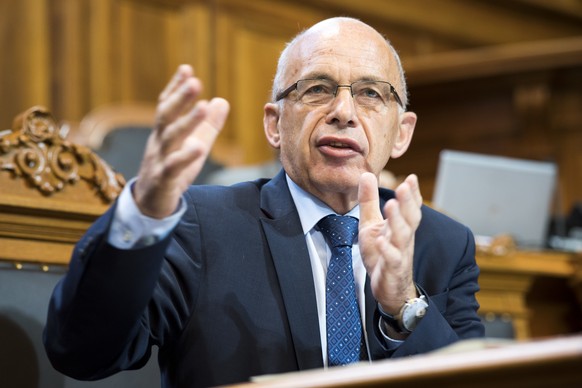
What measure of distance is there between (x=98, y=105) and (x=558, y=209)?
2.42 m

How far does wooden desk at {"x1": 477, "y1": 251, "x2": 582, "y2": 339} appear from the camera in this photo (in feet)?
9.91

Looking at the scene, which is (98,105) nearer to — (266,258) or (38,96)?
(38,96)

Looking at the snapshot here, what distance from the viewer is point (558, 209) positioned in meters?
5.16

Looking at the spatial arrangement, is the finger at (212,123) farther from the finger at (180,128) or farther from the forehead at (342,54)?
the forehead at (342,54)

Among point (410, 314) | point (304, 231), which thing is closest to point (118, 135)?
point (304, 231)

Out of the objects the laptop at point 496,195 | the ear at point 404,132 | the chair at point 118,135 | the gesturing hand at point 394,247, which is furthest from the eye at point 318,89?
the chair at point 118,135

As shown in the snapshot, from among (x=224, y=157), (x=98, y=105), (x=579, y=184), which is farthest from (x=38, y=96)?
(x=579, y=184)

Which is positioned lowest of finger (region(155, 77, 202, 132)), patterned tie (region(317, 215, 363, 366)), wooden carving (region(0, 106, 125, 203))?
patterned tie (region(317, 215, 363, 366))

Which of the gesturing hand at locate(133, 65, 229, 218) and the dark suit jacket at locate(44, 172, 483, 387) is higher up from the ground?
the gesturing hand at locate(133, 65, 229, 218)

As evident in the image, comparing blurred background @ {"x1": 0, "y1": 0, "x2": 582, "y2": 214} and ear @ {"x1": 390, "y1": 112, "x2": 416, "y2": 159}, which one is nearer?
ear @ {"x1": 390, "y1": 112, "x2": 416, "y2": 159}

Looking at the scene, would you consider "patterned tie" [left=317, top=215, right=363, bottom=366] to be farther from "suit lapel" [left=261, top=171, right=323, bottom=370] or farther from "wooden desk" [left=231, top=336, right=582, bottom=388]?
"wooden desk" [left=231, top=336, right=582, bottom=388]

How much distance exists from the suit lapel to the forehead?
25 cm

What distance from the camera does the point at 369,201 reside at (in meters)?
1.72

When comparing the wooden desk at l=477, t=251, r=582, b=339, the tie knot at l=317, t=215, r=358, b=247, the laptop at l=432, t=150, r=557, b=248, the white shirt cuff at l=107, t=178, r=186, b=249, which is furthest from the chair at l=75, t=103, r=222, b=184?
the white shirt cuff at l=107, t=178, r=186, b=249
